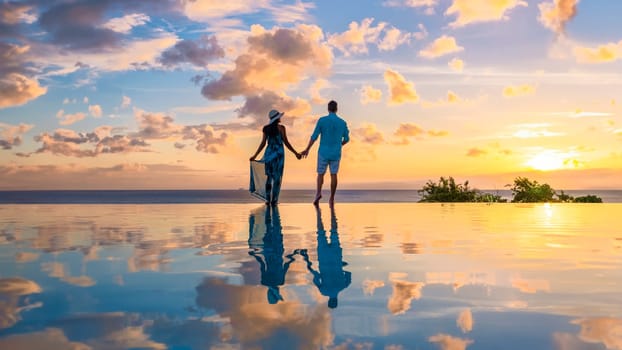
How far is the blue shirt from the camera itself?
1630cm

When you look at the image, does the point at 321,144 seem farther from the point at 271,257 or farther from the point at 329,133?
the point at 271,257

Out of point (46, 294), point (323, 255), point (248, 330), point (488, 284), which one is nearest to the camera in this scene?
point (248, 330)

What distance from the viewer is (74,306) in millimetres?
3785

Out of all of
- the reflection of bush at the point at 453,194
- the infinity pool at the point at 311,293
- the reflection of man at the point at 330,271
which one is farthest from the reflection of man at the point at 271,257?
the reflection of bush at the point at 453,194

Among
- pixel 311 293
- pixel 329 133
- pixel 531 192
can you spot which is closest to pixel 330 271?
pixel 311 293

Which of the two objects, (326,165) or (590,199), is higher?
(326,165)

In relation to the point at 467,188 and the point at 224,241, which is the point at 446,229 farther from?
the point at 467,188

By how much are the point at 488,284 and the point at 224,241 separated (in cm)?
398

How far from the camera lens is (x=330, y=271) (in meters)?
5.05

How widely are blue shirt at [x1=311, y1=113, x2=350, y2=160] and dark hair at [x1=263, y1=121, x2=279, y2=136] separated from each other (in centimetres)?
101

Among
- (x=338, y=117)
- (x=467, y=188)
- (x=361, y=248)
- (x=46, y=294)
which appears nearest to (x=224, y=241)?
(x=361, y=248)

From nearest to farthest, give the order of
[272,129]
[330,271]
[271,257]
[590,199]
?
[330,271]
[271,257]
[272,129]
[590,199]

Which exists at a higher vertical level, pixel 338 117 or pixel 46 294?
pixel 338 117

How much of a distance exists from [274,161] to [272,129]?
0.91m
